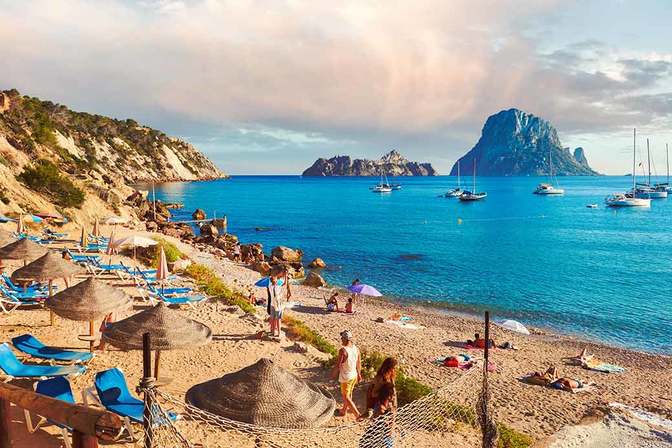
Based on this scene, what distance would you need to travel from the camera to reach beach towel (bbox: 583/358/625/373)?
1850 cm

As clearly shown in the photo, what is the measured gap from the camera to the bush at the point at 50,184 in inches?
1558

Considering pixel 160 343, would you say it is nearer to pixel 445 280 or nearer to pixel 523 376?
pixel 523 376

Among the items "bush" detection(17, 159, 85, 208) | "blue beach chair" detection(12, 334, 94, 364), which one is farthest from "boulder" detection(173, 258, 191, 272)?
"bush" detection(17, 159, 85, 208)

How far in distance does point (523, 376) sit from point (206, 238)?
1467 inches

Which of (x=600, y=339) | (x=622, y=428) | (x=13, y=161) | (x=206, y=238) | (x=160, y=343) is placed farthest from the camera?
(x=206, y=238)

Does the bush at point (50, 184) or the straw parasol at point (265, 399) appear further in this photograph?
the bush at point (50, 184)

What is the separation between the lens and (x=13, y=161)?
43344 millimetres

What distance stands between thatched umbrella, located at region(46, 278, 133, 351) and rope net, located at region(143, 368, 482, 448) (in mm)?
2590

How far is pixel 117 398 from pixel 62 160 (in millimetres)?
62521

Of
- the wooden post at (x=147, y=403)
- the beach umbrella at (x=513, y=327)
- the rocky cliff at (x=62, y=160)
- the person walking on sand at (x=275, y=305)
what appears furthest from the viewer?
the rocky cliff at (x=62, y=160)

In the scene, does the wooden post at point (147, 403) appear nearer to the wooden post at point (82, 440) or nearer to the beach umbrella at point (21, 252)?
the wooden post at point (82, 440)

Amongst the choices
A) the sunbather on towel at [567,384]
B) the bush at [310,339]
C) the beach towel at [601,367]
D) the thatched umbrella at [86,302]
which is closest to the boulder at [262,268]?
the bush at [310,339]

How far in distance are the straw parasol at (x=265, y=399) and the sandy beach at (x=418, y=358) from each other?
9.64ft

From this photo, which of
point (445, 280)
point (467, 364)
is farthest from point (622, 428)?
point (445, 280)
